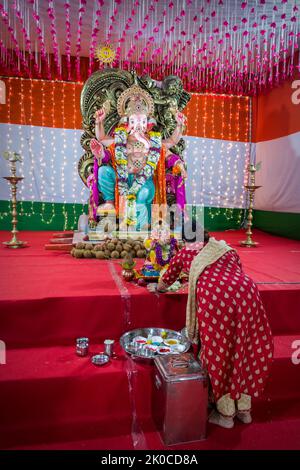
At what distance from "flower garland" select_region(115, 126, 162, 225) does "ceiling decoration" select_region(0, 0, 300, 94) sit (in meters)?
1.57

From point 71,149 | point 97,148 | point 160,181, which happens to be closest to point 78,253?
point 97,148

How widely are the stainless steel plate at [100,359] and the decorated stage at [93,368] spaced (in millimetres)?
39

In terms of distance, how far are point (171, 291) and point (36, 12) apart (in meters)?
4.35

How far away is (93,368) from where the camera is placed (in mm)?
2162

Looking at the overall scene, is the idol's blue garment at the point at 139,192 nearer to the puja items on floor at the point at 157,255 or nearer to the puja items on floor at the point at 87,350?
the puja items on floor at the point at 157,255

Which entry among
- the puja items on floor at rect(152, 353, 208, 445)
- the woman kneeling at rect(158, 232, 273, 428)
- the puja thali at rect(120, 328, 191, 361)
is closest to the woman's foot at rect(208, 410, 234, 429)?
the woman kneeling at rect(158, 232, 273, 428)

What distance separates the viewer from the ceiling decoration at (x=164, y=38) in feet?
15.4

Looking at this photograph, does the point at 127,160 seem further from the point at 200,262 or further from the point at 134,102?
the point at 200,262

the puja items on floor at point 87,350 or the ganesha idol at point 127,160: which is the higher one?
the ganesha idol at point 127,160

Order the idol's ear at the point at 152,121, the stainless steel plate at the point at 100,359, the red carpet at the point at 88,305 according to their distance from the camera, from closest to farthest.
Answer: the stainless steel plate at the point at 100,359, the red carpet at the point at 88,305, the idol's ear at the point at 152,121

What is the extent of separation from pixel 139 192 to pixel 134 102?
1.10 meters

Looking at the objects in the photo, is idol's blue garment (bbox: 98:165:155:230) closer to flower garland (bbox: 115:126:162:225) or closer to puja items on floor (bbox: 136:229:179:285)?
flower garland (bbox: 115:126:162:225)

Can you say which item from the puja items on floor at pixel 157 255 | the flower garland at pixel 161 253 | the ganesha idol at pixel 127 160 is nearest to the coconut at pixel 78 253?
the ganesha idol at pixel 127 160
